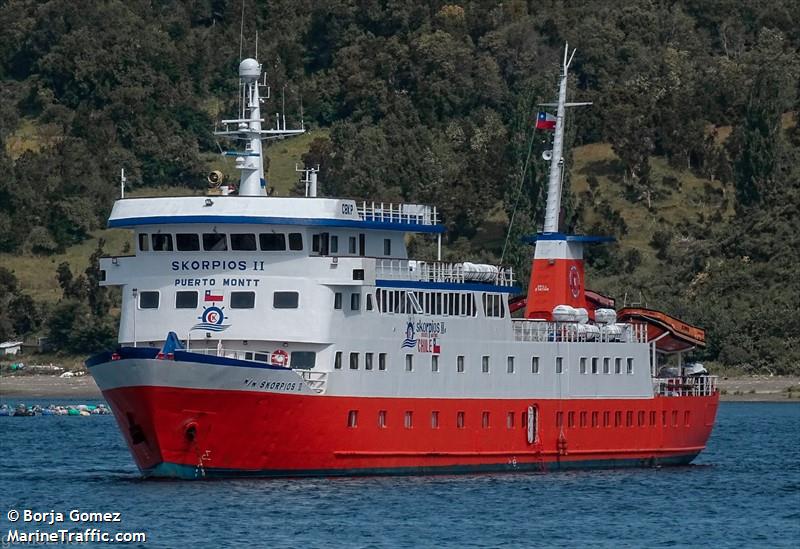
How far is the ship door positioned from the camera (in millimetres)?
64125

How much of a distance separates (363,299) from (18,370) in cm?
7366

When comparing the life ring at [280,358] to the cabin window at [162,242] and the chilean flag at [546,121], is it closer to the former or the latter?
the cabin window at [162,242]

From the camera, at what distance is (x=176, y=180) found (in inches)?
5974

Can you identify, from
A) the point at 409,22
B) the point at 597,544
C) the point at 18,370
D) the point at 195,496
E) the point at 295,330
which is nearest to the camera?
the point at 597,544

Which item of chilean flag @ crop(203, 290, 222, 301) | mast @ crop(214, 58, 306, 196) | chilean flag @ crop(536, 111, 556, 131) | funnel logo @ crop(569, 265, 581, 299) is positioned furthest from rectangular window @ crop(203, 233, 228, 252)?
funnel logo @ crop(569, 265, 581, 299)

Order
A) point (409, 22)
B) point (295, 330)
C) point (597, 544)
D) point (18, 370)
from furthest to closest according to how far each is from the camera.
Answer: point (409, 22), point (18, 370), point (295, 330), point (597, 544)

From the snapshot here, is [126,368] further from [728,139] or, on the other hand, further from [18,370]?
[728,139]

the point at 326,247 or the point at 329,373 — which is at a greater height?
the point at 326,247

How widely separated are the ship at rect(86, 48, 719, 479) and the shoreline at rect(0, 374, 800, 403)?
2156 inches

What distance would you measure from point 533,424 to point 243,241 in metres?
13.1

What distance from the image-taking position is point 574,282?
232ft

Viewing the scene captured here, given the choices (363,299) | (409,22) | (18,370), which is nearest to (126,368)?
(363,299)

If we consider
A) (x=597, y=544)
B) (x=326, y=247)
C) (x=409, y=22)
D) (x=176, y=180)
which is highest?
(x=409, y=22)

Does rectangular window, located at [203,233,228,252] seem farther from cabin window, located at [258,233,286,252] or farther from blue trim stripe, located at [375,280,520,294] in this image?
blue trim stripe, located at [375,280,520,294]
